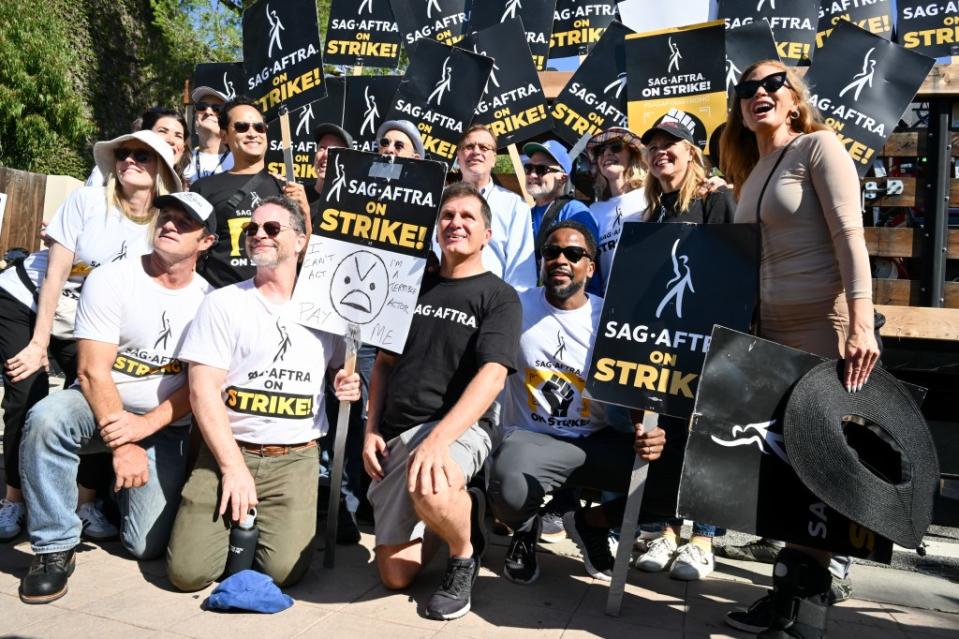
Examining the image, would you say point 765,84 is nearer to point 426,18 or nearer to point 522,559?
point 522,559

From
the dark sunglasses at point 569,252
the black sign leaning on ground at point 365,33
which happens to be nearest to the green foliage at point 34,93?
the black sign leaning on ground at point 365,33

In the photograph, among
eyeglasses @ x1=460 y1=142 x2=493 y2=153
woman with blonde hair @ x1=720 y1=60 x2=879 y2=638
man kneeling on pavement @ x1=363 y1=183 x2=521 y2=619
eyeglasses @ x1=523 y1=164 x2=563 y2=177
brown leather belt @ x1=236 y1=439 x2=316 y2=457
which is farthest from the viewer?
eyeglasses @ x1=523 y1=164 x2=563 y2=177

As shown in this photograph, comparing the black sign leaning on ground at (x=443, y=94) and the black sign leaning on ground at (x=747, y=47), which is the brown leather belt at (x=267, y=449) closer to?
the black sign leaning on ground at (x=443, y=94)

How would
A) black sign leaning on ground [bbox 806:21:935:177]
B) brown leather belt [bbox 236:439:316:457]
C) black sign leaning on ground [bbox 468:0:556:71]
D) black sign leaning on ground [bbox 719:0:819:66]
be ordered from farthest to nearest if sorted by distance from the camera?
black sign leaning on ground [bbox 468:0:556:71], black sign leaning on ground [bbox 719:0:819:66], black sign leaning on ground [bbox 806:21:935:177], brown leather belt [bbox 236:439:316:457]

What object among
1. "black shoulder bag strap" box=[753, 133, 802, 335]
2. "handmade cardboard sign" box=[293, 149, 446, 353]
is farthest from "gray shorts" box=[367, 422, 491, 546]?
"black shoulder bag strap" box=[753, 133, 802, 335]

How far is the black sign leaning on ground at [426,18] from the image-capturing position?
22.9 ft

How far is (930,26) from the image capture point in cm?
575

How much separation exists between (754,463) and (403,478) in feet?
5.08

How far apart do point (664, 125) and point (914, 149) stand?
217 cm

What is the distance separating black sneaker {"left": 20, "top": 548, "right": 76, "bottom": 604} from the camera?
3.23 m

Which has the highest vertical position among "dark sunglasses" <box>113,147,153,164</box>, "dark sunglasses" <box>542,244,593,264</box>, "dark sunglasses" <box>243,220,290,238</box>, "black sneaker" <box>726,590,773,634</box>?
"dark sunglasses" <box>113,147,153,164</box>

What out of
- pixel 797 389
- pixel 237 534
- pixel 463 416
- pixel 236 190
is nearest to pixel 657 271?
pixel 797 389

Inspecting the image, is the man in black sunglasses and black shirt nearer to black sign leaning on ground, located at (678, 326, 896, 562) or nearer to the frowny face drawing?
the frowny face drawing

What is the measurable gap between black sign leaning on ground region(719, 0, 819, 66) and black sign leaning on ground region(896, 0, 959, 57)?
2.07 feet
